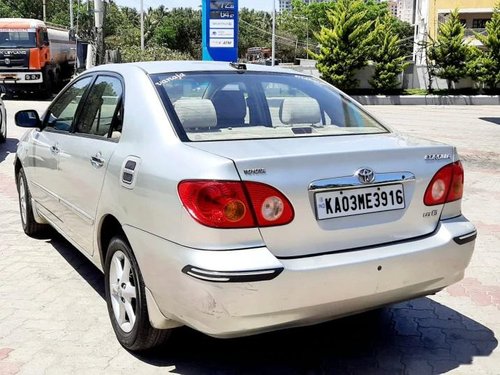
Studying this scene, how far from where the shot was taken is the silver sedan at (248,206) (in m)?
2.73

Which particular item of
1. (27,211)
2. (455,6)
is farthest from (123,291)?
(455,6)

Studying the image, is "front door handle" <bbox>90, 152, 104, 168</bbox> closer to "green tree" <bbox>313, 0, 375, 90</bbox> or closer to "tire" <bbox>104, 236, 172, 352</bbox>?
"tire" <bbox>104, 236, 172, 352</bbox>

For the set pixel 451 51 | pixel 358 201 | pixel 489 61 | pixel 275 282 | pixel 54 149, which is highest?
pixel 451 51

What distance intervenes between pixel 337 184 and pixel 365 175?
0.17m

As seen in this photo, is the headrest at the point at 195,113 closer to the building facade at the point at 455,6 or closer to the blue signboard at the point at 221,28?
the blue signboard at the point at 221,28

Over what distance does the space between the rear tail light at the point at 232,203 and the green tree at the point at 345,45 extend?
23705 millimetres

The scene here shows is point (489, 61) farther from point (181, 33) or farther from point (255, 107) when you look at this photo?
point (181, 33)

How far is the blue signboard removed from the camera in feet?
58.2

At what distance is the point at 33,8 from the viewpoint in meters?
69.8

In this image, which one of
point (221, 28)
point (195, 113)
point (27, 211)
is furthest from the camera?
point (221, 28)

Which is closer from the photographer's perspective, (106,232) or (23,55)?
(106,232)

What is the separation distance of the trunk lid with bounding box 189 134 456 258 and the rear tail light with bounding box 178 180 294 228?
0.05m

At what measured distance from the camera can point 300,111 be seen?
388 centimetres

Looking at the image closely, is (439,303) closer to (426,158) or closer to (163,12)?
(426,158)
